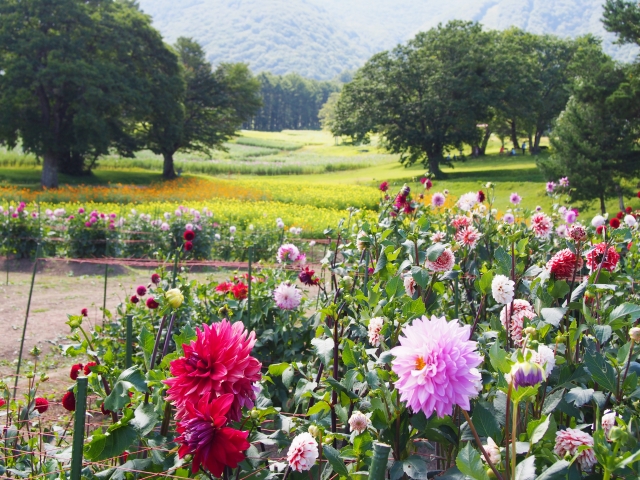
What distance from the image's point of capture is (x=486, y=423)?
3.55 ft

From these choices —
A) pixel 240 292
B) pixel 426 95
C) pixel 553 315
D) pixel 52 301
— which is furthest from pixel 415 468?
pixel 426 95

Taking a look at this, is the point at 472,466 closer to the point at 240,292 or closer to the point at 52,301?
the point at 240,292

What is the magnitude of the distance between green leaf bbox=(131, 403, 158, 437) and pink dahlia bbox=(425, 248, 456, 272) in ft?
2.96

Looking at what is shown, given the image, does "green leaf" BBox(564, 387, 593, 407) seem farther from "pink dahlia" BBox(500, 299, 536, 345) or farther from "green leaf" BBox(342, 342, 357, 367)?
"green leaf" BBox(342, 342, 357, 367)

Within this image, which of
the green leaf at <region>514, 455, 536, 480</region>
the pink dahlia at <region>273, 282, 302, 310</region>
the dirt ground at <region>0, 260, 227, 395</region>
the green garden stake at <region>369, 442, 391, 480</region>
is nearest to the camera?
the green leaf at <region>514, 455, 536, 480</region>

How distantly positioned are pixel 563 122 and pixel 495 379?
18734 millimetres

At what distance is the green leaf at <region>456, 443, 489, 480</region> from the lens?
89 centimetres

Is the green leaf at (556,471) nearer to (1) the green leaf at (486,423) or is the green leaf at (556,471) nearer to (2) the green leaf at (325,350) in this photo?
(1) the green leaf at (486,423)

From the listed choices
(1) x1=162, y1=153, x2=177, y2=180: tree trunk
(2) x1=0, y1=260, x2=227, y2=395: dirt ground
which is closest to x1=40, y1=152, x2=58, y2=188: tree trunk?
(1) x1=162, y1=153, x2=177, y2=180: tree trunk

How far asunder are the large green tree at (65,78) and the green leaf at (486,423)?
Answer: 768 inches

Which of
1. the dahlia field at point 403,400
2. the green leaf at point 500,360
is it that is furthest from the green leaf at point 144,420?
the green leaf at point 500,360

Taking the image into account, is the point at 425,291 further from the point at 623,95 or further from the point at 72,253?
the point at 623,95

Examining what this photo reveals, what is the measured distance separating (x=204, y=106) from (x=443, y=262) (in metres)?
27.6

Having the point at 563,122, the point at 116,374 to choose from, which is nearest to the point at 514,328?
the point at 116,374
